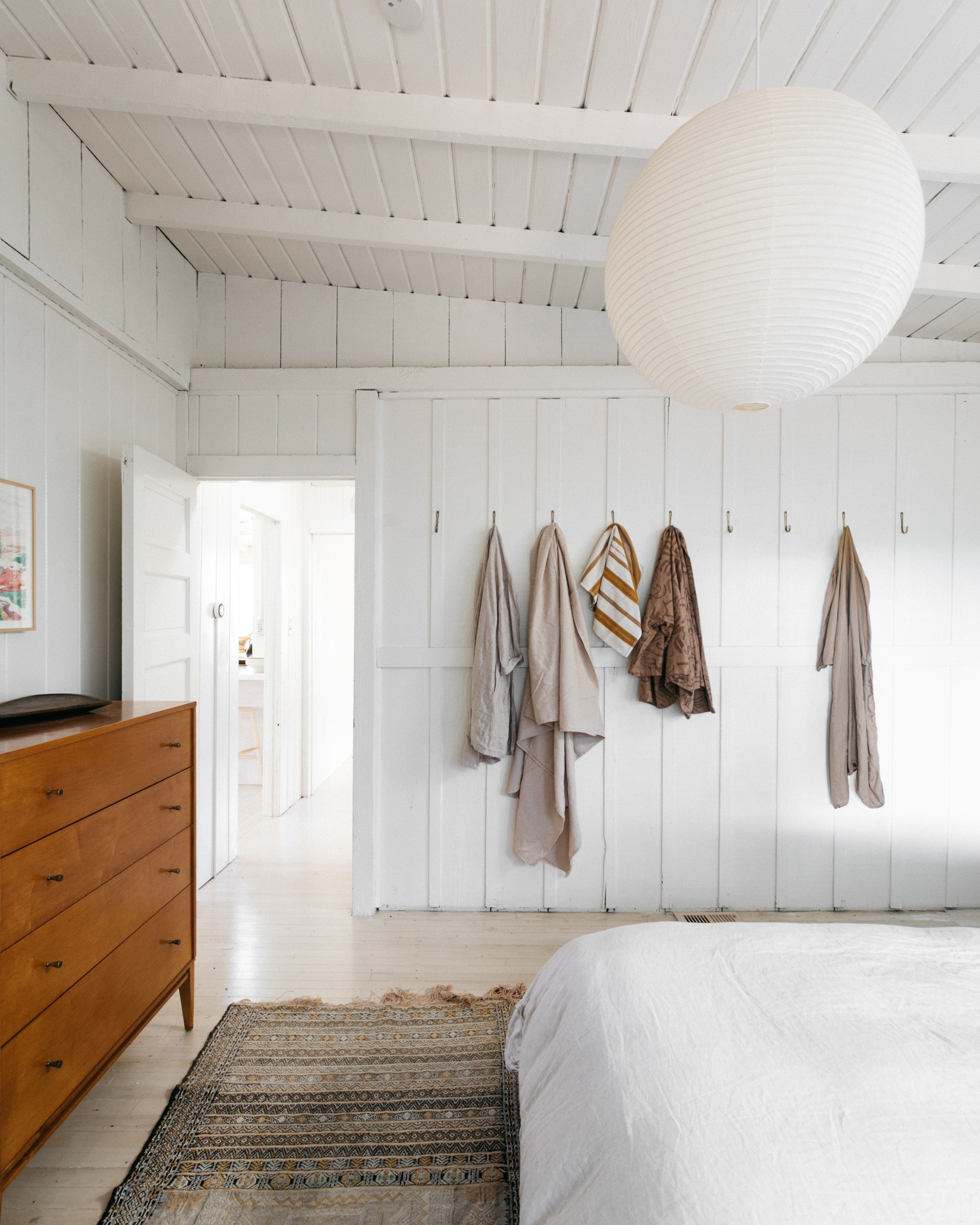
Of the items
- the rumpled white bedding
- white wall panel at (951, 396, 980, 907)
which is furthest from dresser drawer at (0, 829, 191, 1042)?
white wall panel at (951, 396, 980, 907)

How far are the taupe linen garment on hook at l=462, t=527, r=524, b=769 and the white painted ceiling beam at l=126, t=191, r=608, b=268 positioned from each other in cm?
109

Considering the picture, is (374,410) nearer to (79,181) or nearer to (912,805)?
(79,181)

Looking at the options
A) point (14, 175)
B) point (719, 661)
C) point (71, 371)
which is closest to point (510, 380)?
point (719, 661)

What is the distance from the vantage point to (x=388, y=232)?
2365mm

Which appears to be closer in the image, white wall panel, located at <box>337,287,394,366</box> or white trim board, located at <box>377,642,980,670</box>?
white trim board, located at <box>377,642,980,670</box>

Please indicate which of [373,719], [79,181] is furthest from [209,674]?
[79,181]

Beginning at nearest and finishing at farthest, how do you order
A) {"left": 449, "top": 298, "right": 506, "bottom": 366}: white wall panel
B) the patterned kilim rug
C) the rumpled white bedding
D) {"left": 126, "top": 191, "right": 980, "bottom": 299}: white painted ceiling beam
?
the rumpled white bedding → the patterned kilim rug → {"left": 126, "top": 191, "right": 980, "bottom": 299}: white painted ceiling beam → {"left": 449, "top": 298, "right": 506, "bottom": 366}: white wall panel

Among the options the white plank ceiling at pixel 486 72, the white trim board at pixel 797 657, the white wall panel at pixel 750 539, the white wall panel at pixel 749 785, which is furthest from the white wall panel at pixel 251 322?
the white wall panel at pixel 749 785

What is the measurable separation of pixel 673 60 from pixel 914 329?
1753mm

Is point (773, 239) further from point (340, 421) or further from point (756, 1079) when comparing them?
point (340, 421)

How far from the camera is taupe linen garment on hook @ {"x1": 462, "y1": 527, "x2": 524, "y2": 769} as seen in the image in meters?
2.65

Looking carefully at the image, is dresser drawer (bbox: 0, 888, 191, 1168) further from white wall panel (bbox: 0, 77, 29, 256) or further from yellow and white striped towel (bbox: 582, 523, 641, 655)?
white wall panel (bbox: 0, 77, 29, 256)

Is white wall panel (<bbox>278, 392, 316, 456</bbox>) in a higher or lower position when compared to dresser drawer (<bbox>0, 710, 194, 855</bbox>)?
higher

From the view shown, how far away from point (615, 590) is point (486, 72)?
5.56 feet
